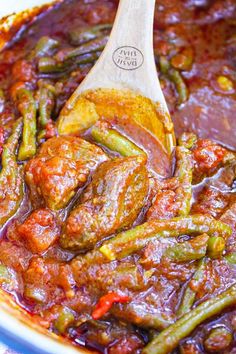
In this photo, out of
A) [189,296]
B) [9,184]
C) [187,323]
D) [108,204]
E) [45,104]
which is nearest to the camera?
[187,323]

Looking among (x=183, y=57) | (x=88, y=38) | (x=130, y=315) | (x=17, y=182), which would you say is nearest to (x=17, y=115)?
(x=17, y=182)

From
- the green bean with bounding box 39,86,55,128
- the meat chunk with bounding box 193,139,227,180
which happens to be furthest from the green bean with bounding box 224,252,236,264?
the green bean with bounding box 39,86,55,128

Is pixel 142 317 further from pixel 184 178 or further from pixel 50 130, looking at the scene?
pixel 50 130

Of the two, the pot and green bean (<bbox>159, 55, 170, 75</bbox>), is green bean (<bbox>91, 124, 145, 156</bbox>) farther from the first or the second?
the pot

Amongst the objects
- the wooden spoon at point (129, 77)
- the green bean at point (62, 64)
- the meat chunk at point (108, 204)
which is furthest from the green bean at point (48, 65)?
the meat chunk at point (108, 204)

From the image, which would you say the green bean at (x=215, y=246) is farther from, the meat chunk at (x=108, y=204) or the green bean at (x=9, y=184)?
the green bean at (x=9, y=184)

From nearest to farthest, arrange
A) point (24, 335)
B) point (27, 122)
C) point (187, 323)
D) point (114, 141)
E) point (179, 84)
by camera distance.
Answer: point (24, 335) → point (187, 323) → point (114, 141) → point (27, 122) → point (179, 84)

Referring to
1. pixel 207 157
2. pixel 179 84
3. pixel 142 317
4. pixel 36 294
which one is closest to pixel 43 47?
pixel 179 84
